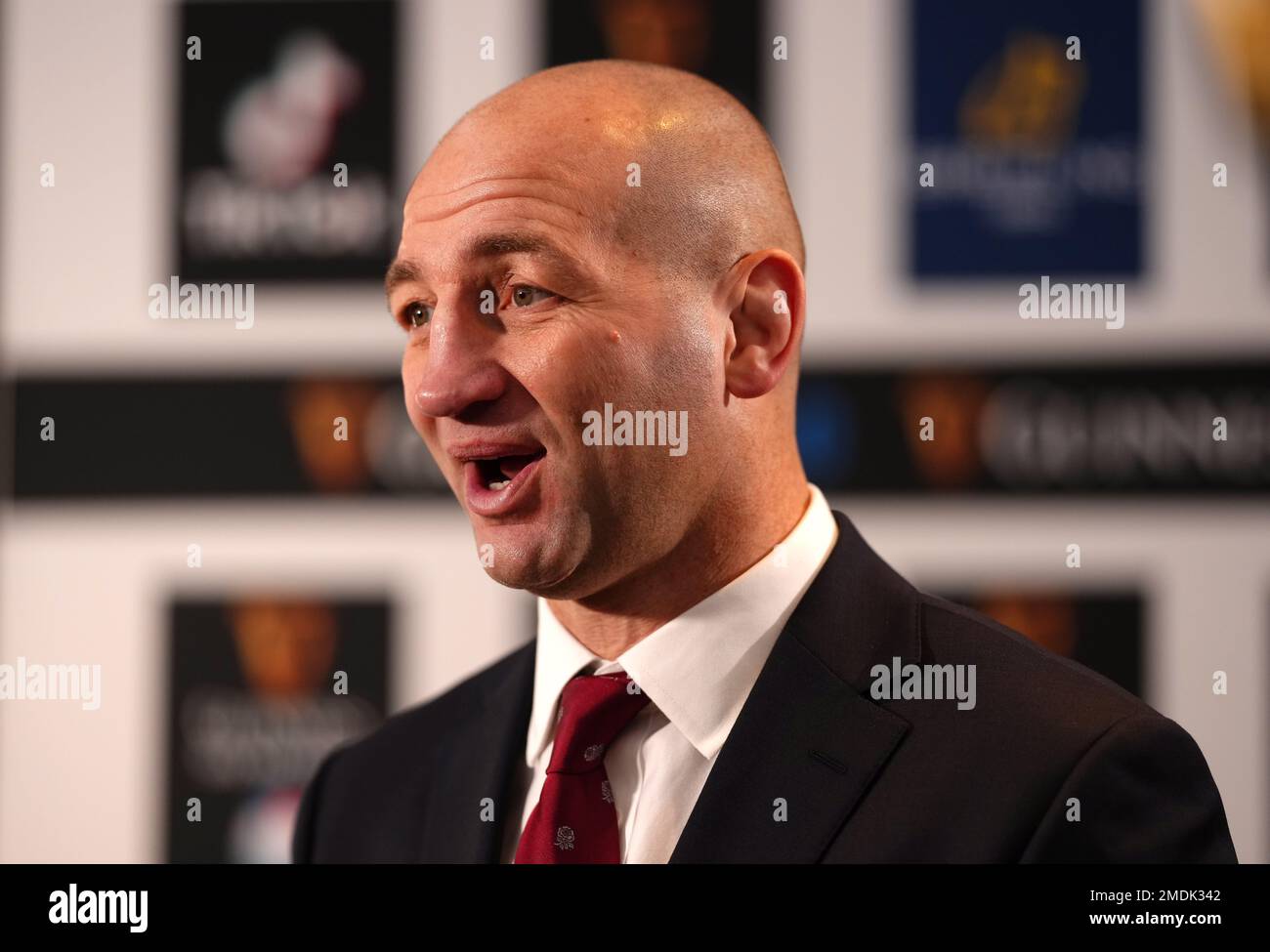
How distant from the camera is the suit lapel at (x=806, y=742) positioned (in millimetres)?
1135

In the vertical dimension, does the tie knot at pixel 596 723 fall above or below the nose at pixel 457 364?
below

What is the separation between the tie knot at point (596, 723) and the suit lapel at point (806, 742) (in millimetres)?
105

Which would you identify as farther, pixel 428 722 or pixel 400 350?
pixel 400 350

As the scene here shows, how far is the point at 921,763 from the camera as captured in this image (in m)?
1.13

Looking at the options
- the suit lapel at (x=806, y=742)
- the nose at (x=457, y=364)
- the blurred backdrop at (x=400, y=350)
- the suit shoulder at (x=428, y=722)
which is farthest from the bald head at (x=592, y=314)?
the blurred backdrop at (x=400, y=350)

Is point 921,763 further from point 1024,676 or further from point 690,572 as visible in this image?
point 690,572

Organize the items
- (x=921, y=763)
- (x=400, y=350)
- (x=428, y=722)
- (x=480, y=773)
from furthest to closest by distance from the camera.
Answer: (x=400, y=350) → (x=428, y=722) → (x=480, y=773) → (x=921, y=763)

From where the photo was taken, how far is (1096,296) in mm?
2439

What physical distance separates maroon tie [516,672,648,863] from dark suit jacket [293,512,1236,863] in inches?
3.1

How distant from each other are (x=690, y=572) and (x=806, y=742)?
0.19m

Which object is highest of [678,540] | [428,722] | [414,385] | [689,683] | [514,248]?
[514,248]

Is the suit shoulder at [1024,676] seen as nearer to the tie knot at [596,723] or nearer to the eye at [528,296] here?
the tie knot at [596,723]

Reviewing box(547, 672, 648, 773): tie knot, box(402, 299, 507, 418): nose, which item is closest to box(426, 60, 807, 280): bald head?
box(402, 299, 507, 418): nose

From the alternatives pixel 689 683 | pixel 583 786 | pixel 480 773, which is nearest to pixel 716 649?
pixel 689 683
